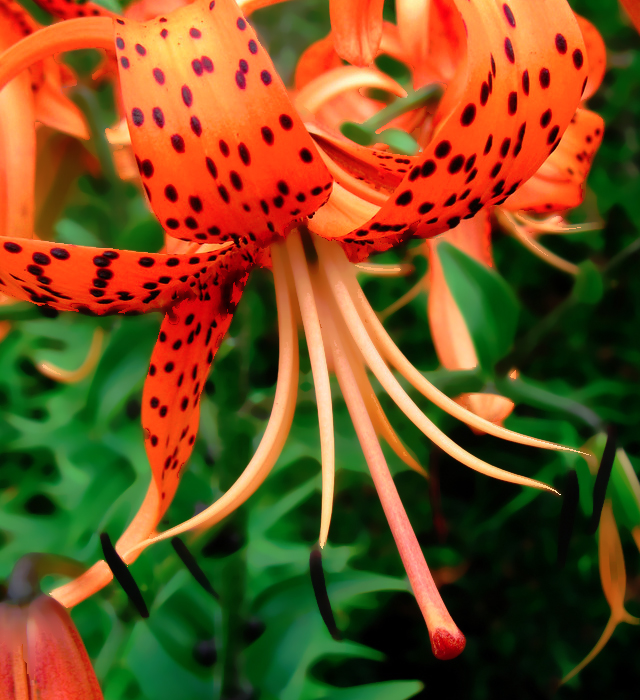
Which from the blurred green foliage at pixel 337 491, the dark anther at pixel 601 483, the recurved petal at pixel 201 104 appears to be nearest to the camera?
the recurved petal at pixel 201 104

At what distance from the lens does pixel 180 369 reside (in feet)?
1.85

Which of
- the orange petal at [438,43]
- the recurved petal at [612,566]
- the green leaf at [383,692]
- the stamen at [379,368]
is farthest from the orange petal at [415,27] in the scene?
the green leaf at [383,692]

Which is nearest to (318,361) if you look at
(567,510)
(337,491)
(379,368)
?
(379,368)

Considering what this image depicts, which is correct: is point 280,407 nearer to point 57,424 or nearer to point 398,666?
point 57,424

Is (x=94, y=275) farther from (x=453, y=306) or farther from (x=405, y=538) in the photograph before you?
(x=453, y=306)

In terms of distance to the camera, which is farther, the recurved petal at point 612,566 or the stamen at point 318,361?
the recurved petal at point 612,566

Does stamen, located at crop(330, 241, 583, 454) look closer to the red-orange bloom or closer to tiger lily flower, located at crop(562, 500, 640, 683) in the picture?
tiger lily flower, located at crop(562, 500, 640, 683)

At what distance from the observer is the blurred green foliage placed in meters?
0.81

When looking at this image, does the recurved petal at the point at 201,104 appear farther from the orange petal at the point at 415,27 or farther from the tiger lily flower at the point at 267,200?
the orange petal at the point at 415,27

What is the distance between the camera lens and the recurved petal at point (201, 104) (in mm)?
372

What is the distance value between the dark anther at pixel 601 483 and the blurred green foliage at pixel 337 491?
0.25 feet

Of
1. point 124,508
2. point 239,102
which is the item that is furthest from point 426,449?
point 239,102

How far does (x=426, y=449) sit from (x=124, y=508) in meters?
0.52

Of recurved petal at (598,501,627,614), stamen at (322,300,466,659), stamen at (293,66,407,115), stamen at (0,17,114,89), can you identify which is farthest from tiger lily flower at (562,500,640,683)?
stamen at (0,17,114,89)
